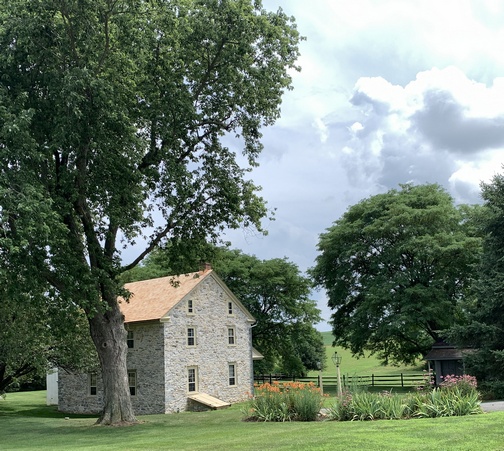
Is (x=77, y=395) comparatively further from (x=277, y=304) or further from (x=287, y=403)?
(x=287, y=403)

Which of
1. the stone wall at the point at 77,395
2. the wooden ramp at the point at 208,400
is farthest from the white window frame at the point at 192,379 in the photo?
the stone wall at the point at 77,395

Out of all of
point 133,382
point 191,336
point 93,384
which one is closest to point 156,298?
point 191,336

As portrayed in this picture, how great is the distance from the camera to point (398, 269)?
4534cm

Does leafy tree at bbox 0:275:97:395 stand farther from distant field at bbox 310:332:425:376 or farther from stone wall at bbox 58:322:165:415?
distant field at bbox 310:332:425:376

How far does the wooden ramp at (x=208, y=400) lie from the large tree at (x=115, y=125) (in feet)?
33.6

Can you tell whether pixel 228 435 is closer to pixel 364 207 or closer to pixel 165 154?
pixel 165 154

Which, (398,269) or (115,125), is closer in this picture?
(115,125)

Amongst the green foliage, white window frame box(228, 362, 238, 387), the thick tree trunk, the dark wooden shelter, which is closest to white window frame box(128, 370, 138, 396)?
white window frame box(228, 362, 238, 387)

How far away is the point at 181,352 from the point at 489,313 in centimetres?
1717

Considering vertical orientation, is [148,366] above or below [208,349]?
below

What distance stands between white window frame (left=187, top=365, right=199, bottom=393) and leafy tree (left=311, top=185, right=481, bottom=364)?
13445mm

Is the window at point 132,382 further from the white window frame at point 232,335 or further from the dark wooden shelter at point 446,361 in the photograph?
the dark wooden shelter at point 446,361

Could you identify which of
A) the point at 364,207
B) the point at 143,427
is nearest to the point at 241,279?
the point at 364,207

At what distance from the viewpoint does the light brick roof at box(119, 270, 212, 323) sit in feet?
118
